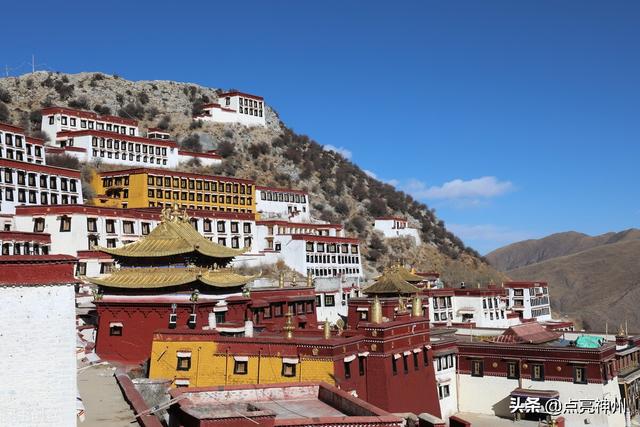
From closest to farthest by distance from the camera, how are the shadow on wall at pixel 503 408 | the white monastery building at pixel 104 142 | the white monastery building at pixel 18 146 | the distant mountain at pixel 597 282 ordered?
the shadow on wall at pixel 503 408 → the white monastery building at pixel 18 146 → the white monastery building at pixel 104 142 → the distant mountain at pixel 597 282

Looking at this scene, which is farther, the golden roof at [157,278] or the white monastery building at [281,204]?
the white monastery building at [281,204]

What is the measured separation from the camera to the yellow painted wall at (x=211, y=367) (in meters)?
30.9

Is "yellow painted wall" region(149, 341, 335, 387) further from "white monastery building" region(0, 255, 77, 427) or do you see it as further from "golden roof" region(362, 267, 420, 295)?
"golden roof" region(362, 267, 420, 295)

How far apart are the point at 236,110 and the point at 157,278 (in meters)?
92.6

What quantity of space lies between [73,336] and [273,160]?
106 m

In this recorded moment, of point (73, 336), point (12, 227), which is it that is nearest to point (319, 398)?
point (73, 336)

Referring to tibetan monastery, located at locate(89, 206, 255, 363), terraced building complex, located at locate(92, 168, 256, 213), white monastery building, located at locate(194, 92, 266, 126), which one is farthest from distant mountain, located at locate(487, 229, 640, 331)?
tibetan monastery, located at locate(89, 206, 255, 363)

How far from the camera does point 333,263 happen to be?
82562 mm

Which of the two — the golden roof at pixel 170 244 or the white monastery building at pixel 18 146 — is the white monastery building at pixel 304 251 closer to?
the white monastery building at pixel 18 146

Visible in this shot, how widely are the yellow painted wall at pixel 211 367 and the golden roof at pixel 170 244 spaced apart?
7505mm

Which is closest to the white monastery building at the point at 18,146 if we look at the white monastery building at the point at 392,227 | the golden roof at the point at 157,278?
the golden roof at the point at 157,278

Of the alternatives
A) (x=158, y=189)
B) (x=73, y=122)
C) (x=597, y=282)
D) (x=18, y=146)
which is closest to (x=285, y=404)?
(x=18, y=146)

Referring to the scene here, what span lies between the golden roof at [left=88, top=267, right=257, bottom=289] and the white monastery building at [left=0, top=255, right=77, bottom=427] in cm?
1727

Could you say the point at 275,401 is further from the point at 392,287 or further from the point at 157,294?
the point at 392,287
